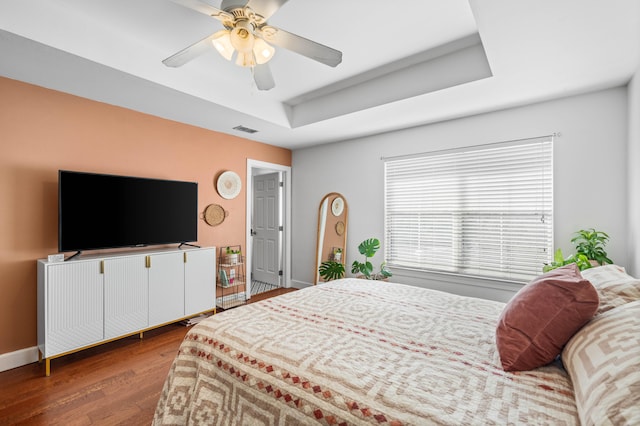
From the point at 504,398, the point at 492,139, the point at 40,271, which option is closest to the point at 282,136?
the point at 492,139

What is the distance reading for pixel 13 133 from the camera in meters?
2.55

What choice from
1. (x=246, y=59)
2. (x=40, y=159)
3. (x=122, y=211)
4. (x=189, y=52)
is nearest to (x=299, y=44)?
(x=246, y=59)

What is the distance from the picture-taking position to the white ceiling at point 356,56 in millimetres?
1884

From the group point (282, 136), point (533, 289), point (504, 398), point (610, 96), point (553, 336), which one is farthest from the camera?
point (282, 136)

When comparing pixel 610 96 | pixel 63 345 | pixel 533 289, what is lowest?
pixel 63 345

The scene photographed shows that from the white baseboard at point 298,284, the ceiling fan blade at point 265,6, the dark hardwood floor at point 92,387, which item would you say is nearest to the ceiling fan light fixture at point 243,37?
the ceiling fan blade at point 265,6

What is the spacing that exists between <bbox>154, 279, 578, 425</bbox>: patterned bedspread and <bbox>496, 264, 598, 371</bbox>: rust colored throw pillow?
6cm

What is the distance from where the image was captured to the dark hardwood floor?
1.94 meters

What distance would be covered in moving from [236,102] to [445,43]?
6.85 ft

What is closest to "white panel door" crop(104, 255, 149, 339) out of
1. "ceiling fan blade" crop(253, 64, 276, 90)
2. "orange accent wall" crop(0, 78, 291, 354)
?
"orange accent wall" crop(0, 78, 291, 354)

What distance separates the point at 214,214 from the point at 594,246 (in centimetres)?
409

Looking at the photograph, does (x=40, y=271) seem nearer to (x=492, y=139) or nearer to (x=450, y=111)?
(x=450, y=111)

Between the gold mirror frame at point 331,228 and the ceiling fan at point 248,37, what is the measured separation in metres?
2.80

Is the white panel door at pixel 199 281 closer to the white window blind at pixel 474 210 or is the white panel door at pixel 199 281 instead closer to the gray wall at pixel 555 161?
the gray wall at pixel 555 161
